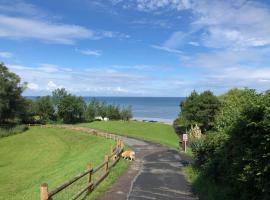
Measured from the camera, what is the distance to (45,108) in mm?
97938

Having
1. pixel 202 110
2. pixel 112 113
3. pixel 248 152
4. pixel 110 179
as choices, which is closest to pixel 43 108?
pixel 112 113

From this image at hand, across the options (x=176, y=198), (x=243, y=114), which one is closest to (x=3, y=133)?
(x=176, y=198)

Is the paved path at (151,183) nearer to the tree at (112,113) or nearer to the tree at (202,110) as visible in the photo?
the tree at (202,110)

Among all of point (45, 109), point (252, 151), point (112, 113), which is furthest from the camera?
point (112, 113)

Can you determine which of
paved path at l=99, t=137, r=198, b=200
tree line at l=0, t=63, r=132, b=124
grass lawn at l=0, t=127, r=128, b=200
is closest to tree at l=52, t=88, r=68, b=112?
tree line at l=0, t=63, r=132, b=124

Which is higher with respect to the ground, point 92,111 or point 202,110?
point 202,110

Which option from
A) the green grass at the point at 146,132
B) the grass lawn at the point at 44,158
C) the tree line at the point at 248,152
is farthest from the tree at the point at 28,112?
the tree line at the point at 248,152

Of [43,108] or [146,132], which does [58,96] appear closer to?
[43,108]

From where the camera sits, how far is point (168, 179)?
69.9ft

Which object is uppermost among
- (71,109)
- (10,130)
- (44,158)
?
(71,109)

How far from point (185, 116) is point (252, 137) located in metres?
64.2

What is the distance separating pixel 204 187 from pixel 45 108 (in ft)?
277

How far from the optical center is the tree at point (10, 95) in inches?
3123

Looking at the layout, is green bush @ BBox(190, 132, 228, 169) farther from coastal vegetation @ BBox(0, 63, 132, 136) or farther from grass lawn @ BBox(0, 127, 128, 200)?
coastal vegetation @ BBox(0, 63, 132, 136)
